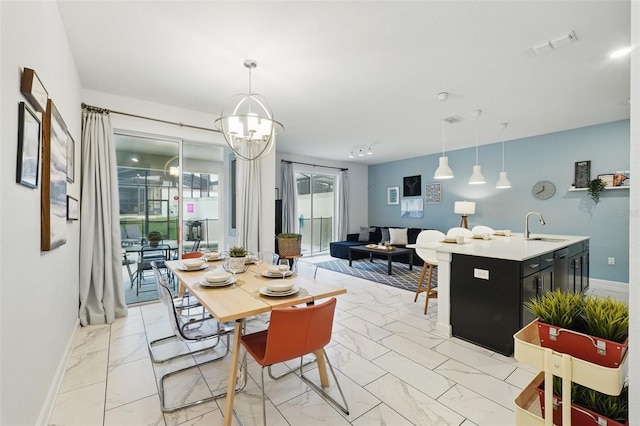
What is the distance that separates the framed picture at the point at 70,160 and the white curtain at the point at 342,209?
598 centimetres

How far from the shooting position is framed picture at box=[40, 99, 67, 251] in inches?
68.7

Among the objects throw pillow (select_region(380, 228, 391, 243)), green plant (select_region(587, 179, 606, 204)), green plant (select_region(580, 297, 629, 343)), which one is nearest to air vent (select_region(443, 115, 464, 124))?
green plant (select_region(587, 179, 606, 204))

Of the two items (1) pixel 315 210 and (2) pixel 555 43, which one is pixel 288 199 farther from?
(2) pixel 555 43

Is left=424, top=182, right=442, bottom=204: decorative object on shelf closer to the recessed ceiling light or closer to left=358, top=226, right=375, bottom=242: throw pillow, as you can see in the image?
left=358, top=226, right=375, bottom=242: throw pillow

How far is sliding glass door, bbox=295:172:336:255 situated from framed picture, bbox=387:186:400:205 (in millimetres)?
1563

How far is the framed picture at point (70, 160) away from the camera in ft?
8.27

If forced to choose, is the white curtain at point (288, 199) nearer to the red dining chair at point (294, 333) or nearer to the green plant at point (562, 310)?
the red dining chair at point (294, 333)

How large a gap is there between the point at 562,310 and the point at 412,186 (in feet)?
21.6

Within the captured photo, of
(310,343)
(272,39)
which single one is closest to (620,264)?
(310,343)

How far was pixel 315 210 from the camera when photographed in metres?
8.02

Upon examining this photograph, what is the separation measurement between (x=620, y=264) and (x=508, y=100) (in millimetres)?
3316

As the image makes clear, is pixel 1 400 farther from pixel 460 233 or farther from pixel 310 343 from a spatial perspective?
pixel 460 233

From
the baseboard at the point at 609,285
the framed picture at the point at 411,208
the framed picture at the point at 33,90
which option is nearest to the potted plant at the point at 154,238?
the framed picture at the point at 33,90

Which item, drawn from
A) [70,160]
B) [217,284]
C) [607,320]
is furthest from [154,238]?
[607,320]
